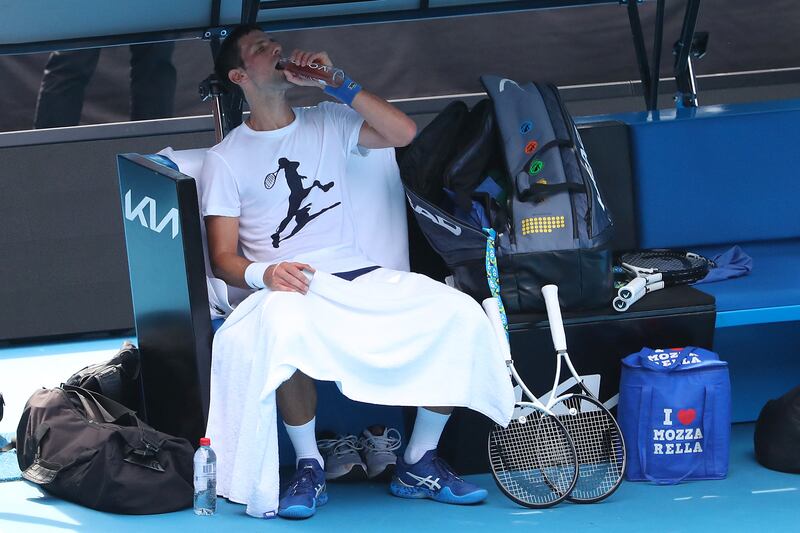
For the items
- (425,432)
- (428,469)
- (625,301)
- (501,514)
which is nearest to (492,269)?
(625,301)

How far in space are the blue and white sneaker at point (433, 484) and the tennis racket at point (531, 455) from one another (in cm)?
10

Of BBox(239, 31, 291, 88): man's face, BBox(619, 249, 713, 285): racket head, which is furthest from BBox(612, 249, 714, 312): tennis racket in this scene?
BBox(239, 31, 291, 88): man's face

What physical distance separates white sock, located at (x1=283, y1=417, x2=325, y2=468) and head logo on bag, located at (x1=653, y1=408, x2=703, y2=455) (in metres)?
1.04

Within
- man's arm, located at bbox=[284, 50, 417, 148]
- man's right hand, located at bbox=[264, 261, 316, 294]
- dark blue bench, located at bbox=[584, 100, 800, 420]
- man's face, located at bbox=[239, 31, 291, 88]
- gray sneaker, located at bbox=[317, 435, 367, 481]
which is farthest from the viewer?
dark blue bench, located at bbox=[584, 100, 800, 420]

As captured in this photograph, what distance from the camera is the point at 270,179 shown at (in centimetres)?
406

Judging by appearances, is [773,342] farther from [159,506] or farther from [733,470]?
[159,506]

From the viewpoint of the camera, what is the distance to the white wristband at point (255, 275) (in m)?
3.79

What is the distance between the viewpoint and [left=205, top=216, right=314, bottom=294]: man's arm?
371 centimetres

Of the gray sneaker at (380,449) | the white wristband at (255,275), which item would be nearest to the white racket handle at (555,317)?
the gray sneaker at (380,449)

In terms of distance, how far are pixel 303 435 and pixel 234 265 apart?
604mm

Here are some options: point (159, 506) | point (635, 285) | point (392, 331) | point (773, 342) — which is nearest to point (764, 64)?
point (773, 342)

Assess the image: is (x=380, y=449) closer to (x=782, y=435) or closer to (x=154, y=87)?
(x=782, y=435)

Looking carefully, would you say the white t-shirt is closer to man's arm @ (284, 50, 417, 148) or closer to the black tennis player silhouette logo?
the black tennis player silhouette logo

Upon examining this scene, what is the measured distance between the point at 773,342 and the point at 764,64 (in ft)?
12.3
